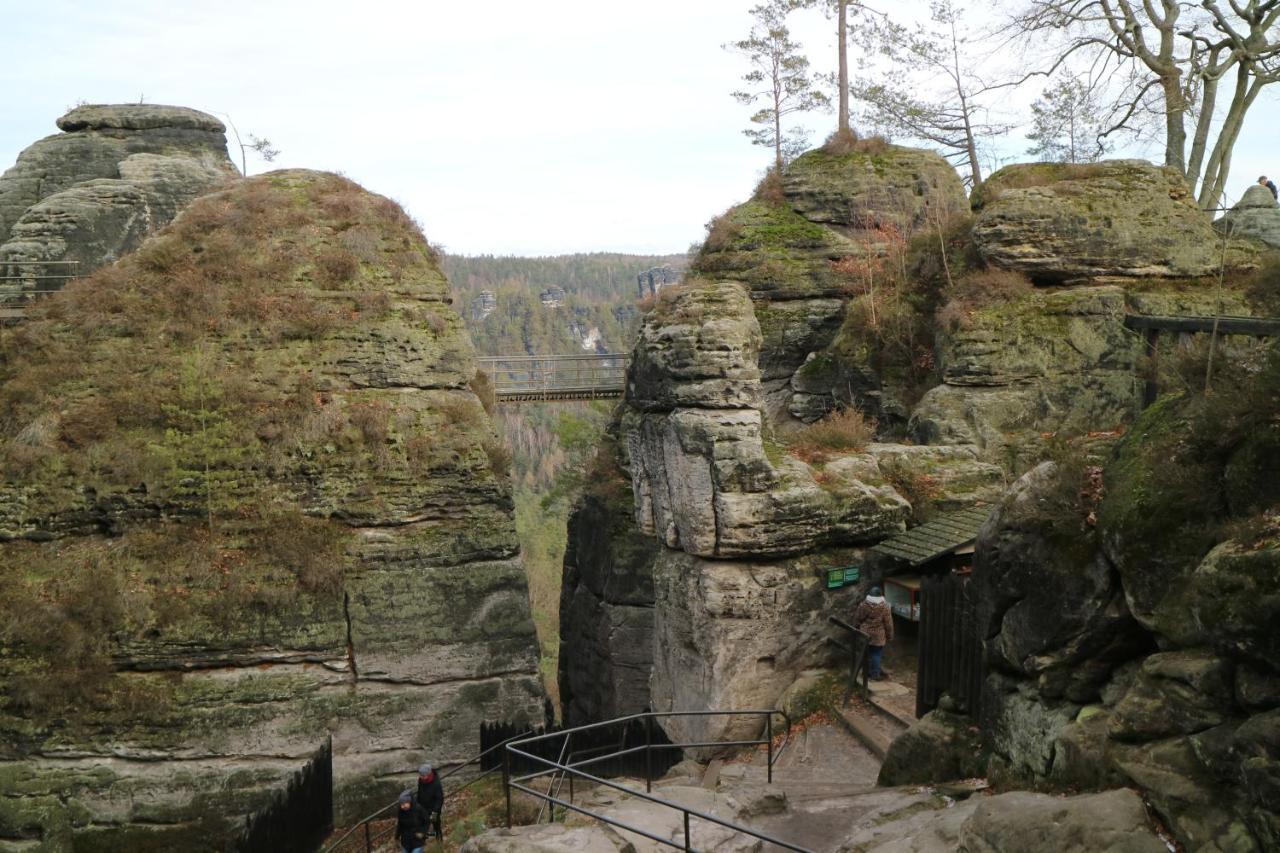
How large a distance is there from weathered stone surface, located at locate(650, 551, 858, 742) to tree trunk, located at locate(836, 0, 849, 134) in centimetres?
1921

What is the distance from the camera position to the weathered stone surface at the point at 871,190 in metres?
29.0

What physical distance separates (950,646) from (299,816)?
31.6ft

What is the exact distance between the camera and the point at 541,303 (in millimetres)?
124750

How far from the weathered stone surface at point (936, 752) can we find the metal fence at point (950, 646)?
0.79 feet

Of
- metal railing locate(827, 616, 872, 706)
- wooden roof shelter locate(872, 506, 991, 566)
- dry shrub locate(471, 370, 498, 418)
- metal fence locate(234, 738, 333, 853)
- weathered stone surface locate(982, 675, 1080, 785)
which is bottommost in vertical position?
metal fence locate(234, 738, 333, 853)

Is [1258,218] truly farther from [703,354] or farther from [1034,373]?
[703,354]

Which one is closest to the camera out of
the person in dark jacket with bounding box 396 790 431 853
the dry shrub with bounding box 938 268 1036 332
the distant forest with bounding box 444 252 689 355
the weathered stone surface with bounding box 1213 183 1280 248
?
the person in dark jacket with bounding box 396 790 431 853

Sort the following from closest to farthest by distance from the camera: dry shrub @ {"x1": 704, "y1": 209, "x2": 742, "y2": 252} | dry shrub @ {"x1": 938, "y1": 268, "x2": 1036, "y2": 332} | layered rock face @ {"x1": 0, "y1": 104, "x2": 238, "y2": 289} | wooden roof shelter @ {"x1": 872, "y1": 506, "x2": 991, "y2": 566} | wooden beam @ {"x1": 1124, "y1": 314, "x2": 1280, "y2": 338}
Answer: wooden beam @ {"x1": 1124, "y1": 314, "x2": 1280, "y2": 338}
wooden roof shelter @ {"x1": 872, "y1": 506, "x2": 991, "y2": 566}
dry shrub @ {"x1": 938, "y1": 268, "x2": 1036, "y2": 332}
layered rock face @ {"x1": 0, "y1": 104, "x2": 238, "y2": 289}
dry shrub @ {"x1": 704, "y1": 209, "x2": 742, "y2": 252}

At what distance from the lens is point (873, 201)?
29.2m

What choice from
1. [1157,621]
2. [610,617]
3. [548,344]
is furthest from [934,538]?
[548,344]

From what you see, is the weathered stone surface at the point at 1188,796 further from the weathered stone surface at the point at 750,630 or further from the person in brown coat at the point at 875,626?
the weathered stone surface at the point at 750,630

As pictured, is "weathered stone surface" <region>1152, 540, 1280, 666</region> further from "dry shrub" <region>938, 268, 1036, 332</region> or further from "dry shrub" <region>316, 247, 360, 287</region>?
"dry shrub" <region>316, 247, 360, 287</region>

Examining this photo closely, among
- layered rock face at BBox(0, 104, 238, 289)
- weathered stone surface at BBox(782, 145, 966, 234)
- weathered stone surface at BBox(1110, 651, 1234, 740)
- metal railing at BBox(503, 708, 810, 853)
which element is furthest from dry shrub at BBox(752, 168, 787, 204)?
weathered stone surface at BBox(1110, 651, 1234, 740)

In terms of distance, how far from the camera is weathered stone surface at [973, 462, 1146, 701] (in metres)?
8.66
